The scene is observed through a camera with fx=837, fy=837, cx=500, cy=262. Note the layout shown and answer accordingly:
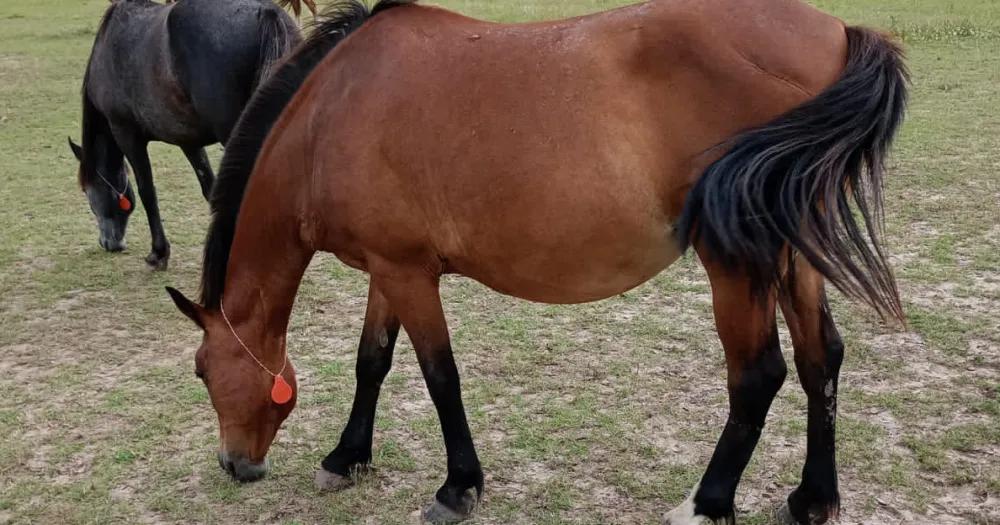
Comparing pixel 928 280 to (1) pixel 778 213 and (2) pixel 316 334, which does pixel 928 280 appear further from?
(2) pixel 316 334

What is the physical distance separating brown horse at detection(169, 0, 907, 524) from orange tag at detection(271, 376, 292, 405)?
0.01 metres

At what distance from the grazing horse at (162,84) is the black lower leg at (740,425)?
3.28 metres

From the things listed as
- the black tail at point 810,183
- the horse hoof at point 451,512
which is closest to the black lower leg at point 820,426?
the black tail at point 810,183

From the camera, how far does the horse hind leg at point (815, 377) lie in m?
2.73

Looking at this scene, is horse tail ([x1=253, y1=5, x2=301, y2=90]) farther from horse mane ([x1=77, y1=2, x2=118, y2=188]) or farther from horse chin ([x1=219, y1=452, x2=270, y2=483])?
horse chin ([x1=219, y1=452, x2=270, y2=483])

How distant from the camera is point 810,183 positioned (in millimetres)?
2328

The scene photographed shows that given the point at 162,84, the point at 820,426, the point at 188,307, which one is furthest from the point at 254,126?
the point at 162,84

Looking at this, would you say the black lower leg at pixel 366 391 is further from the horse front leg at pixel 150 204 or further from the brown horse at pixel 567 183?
the horse front leg at pixel 150 204

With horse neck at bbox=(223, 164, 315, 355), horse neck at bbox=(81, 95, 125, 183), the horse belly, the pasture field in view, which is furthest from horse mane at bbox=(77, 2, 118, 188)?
the horse belly

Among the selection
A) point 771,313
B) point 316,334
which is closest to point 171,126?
point 316,334

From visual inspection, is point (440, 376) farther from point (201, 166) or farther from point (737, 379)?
point (201, 166)

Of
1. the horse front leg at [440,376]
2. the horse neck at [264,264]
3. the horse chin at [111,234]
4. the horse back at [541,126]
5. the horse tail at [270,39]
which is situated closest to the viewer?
the horse back at [541,126]

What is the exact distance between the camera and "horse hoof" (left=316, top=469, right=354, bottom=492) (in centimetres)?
325

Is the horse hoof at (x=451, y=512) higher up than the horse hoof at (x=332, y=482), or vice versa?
the horse hoof at (x=451, y=512)
